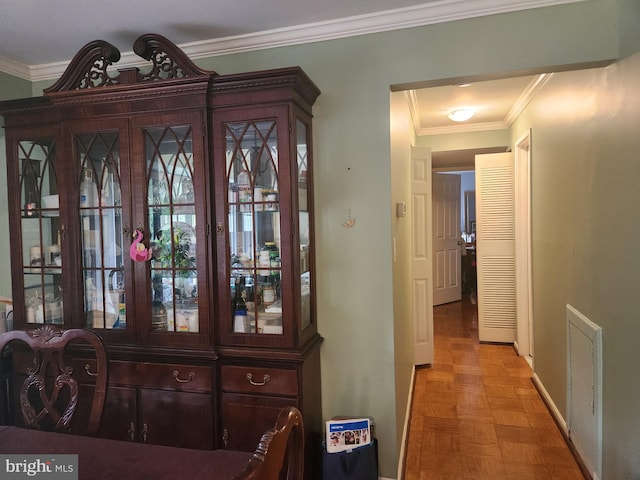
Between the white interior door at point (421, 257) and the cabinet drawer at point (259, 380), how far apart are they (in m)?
2.17

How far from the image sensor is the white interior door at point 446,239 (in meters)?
6.24

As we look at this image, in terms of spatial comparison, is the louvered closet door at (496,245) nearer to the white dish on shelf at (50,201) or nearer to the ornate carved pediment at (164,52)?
the ornate carved pediment at (164,52)

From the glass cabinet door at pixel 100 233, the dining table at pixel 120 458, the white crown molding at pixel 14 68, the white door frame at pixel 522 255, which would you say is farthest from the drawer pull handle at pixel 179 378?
the white door frame at pixel 522 255

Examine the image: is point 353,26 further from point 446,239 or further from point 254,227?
point 446,239

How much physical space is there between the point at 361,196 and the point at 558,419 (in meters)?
2.12

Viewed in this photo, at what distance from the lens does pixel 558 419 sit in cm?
277

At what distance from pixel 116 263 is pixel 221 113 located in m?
0.98

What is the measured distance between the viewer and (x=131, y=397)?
2068 mm

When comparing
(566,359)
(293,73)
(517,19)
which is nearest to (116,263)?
(293,73)

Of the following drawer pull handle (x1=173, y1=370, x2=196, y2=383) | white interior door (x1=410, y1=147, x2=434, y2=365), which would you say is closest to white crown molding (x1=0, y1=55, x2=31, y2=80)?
drawer pull handle (x1=173, y1=370, x2=196, y2=383)

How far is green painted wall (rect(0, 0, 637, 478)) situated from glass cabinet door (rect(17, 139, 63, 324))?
1.25 meters

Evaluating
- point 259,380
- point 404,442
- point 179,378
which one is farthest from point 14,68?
point 404,442

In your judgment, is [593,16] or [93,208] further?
[93,208]

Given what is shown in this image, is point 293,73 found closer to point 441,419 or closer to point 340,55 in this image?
point 340,55
